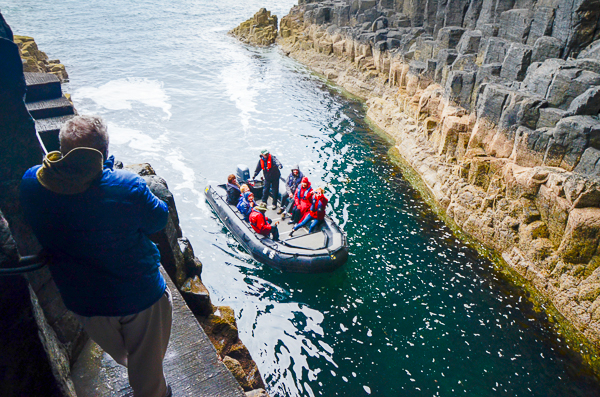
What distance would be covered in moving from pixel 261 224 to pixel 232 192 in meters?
2.04

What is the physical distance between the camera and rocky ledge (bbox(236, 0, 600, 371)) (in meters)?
8.87

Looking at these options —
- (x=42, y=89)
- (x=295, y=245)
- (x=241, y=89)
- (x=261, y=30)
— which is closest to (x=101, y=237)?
(x=42, y=89)

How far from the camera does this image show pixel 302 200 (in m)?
11.3

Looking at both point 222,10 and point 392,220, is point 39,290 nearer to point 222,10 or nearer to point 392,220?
point 392,220

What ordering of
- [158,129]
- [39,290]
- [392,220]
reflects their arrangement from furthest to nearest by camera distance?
[158,129] < [392,220] < [39,290]

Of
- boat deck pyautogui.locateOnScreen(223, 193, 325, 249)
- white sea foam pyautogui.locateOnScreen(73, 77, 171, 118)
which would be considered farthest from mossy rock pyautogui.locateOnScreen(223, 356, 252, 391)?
white sea foam pyautogui.locateOnScreen(73, 77, 171, 118)

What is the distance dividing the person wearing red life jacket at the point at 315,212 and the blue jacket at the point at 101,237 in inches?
320

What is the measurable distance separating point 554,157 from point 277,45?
115 feet

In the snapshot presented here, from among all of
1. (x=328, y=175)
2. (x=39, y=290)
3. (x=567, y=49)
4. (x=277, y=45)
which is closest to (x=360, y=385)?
(x=39, y=290)

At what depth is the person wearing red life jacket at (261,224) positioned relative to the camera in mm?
10578

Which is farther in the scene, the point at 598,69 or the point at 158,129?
the point at 158,129

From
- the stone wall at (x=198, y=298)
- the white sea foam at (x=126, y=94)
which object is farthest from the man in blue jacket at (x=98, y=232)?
the white sea foam at (x=126, y=94)

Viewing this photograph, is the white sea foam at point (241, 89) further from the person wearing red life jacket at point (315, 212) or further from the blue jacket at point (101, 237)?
the blue jacket at point (101, 237)

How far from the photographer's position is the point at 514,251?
33.9 ft
